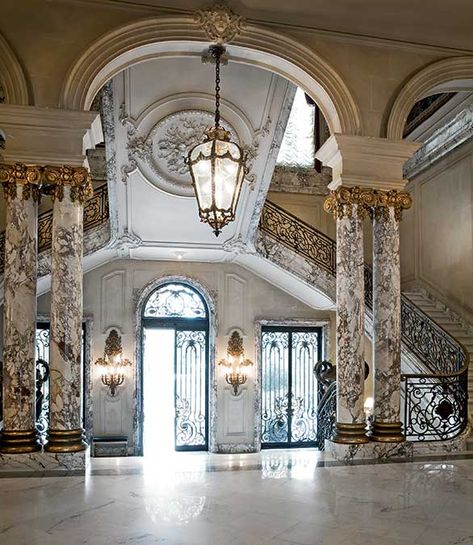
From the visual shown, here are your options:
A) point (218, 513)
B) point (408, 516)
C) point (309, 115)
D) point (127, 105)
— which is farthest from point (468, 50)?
point (309, 115)

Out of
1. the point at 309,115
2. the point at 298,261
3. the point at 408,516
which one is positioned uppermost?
the point at 309,115

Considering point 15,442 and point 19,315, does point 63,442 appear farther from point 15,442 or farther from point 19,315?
point 19,315

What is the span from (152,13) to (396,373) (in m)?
4.59

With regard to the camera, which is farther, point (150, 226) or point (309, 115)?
point (309, 115)

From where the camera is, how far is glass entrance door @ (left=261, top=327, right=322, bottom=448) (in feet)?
45.4

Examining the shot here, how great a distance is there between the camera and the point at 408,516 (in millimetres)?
4582

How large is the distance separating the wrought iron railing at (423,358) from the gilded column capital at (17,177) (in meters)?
4.53

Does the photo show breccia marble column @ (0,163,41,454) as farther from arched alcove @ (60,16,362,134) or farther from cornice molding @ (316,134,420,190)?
cornice molding @ (316,134,420,190)

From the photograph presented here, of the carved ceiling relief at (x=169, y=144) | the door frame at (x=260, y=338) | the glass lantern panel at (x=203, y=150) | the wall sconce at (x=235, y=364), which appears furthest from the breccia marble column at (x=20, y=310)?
the door frame at (x=260, y=338)

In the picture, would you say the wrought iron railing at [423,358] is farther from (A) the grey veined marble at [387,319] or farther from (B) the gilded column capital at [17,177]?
(B) the gilded column capital at [17,177]

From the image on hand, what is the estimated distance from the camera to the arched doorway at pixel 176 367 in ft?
43.9

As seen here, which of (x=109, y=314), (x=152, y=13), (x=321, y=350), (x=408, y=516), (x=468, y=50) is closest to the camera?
(x=408, y=516)

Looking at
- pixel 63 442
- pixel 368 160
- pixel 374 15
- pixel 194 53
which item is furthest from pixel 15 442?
pixel 374 15

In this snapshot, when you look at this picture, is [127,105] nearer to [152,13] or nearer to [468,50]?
[152,13]
